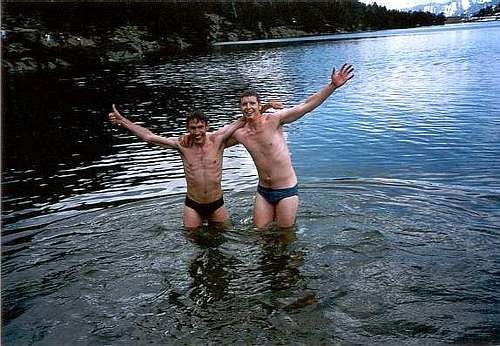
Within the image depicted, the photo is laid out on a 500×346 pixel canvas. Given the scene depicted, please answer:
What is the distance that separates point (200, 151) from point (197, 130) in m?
0.39

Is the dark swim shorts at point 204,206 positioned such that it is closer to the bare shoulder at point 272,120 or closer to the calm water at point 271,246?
the calm water at point 271,246

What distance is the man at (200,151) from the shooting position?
26.7ft

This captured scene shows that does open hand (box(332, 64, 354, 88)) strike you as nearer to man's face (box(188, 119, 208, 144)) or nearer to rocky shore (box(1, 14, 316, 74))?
man's face (box(188, 119, 208, 144))

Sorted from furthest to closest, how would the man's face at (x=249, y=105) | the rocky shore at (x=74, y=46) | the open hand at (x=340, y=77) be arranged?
1. the rocky shore at (x=74, y=46)
2. the man's face at (x=249, y=105)
3. the open hand at (x=340, y=77)

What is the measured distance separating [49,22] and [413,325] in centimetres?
8094

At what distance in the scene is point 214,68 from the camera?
163 feet

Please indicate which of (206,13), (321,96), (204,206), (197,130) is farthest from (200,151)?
(206,13)

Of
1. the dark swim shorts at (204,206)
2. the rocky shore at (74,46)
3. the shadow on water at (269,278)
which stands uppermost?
the rocky shore at (74,46)

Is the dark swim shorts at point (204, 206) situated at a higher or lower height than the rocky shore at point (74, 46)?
lower

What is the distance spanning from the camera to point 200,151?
27.1 feet

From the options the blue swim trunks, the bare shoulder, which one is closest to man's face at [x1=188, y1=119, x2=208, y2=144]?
the bare shoulder

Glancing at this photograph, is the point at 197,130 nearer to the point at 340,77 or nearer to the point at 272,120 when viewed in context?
the point at 272,120

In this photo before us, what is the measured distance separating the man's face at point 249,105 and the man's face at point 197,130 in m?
0.76

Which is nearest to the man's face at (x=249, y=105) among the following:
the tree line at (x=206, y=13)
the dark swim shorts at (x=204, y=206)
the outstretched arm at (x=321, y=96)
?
the outstretched arm at (x=321, y=96)
